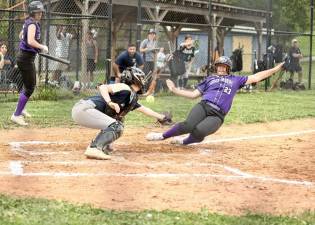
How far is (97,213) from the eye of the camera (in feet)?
14.8

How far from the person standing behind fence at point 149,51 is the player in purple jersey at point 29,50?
6.49 m

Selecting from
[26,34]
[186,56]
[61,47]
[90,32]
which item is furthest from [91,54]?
[26,34]

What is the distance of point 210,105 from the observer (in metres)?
8.05

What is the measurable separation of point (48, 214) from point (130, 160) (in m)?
2.54

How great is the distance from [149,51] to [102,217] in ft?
40.0

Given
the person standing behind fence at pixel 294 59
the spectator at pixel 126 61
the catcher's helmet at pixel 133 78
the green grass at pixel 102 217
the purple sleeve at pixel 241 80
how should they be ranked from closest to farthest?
1. the green grass at pixel 102 217
2. the catcher's helmet at pixel 133 78
3. the purple sleeve at pixel 241 80
4. the spectator at pixel 126 61
5. the person standing behind fence at pixel 294 59

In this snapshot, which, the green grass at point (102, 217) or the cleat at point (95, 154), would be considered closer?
the green grass at point (102, 217)

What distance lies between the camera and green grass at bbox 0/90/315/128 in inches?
414

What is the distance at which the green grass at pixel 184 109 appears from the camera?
10.5 meters

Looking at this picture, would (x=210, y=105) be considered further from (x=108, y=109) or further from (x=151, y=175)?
(x=151, y=175)

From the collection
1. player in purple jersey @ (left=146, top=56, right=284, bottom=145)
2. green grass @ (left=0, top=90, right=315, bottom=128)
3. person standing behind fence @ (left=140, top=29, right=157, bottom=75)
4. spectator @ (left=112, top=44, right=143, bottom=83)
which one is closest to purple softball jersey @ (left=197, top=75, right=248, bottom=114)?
player in purple jersey @ (left=146, top=56, right=284, bottom=145)

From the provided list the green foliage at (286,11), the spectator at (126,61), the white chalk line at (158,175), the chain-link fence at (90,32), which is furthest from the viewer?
the green foliage at (286,11)

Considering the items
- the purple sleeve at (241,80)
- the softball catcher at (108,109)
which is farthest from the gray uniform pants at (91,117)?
the purple sleeve at (241,80)

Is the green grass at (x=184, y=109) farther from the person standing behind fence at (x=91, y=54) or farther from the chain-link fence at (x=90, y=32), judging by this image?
the person standing behind fence at (x=91, y=54)
